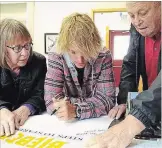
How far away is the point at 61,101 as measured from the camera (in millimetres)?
650

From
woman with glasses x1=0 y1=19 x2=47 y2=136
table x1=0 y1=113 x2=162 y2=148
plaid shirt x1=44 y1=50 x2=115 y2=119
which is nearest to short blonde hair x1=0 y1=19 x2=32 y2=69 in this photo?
woman with glasses x1=0 y1=19 x2=47 y2=136

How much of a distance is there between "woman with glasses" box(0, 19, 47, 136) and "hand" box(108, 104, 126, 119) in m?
0.20

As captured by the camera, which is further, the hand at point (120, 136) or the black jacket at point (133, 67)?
the black jacket at point (133, 67)

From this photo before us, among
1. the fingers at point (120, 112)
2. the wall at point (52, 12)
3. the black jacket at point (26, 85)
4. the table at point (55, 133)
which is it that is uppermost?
the wall at point (52, 12)

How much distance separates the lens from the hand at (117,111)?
25.9 inches

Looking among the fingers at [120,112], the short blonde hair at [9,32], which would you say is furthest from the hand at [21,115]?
the fingers at [120,112]

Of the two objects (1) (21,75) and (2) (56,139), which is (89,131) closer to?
(2) (56,139)

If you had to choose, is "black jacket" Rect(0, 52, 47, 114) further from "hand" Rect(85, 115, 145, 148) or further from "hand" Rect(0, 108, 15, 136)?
A: "hand" Rect(85, 115, 145, 148)

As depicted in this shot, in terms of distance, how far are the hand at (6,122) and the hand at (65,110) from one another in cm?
12

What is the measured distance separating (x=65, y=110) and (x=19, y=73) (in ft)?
0.65

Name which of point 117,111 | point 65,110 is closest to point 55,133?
point 65,110

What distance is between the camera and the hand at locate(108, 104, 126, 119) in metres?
0.66

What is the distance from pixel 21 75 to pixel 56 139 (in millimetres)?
280

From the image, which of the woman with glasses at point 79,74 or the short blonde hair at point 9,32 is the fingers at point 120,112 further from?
the short blonde hair at point 9,32
